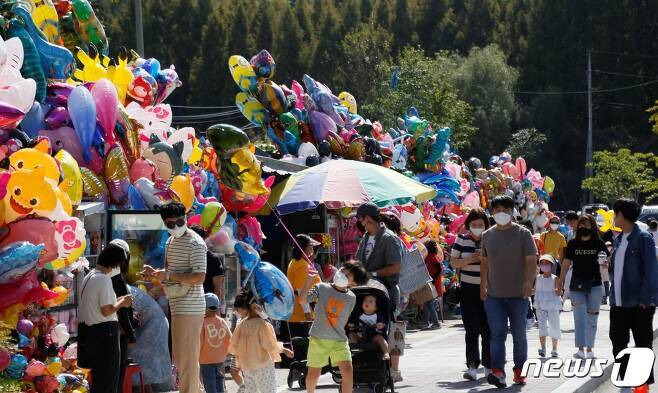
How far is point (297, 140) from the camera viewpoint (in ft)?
61.9

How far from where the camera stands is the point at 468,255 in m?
12.9

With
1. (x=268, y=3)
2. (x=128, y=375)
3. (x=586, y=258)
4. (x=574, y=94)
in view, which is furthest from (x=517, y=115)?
(x=128, y=375)

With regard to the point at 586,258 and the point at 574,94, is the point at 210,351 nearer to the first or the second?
the point at 586,258

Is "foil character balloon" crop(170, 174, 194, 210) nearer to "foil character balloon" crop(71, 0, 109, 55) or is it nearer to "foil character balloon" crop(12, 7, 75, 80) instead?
"foil character balloon" crop(12, 7, 75, 80)

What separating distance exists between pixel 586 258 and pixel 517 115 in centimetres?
5015

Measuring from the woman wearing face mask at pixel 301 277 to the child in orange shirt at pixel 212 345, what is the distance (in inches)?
127

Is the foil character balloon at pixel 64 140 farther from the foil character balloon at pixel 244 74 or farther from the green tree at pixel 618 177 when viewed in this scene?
the green tree at pixel 618 177

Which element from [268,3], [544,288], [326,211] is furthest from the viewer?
[268,3]

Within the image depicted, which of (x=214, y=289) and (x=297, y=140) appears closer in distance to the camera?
(x=214, y=289)

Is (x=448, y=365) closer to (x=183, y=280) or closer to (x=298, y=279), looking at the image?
(x=298, y=279)

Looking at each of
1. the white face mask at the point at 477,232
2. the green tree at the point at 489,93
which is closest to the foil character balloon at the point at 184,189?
the white face mask at the point at 477,232

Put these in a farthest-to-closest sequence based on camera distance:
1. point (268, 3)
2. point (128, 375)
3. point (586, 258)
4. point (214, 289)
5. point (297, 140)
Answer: point (268, 3), point (297, 140), point (586, 258), point (214, 289), point (128, 375)

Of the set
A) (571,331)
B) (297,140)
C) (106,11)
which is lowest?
(571,331)

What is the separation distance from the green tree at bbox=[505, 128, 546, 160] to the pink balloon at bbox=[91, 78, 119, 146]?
155ft
